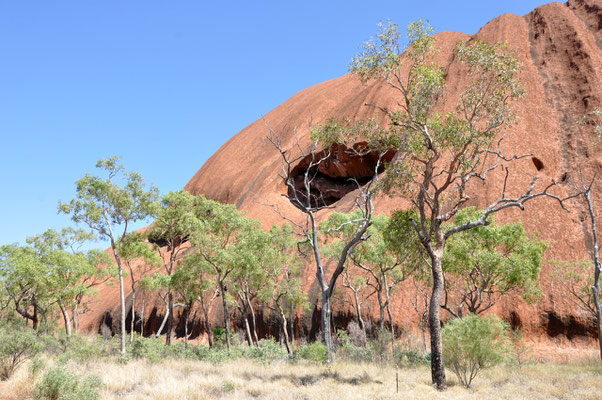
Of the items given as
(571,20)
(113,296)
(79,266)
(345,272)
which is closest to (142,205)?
(79,266)

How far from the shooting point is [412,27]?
Result: 47.0 feet

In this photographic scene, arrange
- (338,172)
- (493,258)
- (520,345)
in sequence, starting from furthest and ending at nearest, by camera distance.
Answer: (338,172) < (520,345) < (493,258)

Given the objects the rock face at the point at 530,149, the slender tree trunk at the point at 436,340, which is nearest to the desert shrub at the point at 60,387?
the slender tree trunk at the point at 436,340

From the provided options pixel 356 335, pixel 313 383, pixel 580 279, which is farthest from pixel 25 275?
pixel 580 279

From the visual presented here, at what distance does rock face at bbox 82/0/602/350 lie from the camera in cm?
2739

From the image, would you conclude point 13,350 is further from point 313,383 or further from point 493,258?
point 493,258

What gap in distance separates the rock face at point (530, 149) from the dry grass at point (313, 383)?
1171 cm

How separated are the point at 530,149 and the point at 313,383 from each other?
105ft

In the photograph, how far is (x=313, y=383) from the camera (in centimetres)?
1238

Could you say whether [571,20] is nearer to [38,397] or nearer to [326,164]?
[326,164]

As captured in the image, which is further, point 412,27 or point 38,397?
point 412,27

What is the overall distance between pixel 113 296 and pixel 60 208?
3065 centimetres

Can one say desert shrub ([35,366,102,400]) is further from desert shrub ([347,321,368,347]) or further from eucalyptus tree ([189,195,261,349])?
desert shrub ([347,321,368,347])

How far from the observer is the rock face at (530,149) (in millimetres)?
27391
